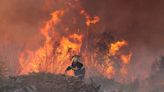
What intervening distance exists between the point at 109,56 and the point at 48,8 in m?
12.2

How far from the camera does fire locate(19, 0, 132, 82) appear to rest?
4906cm

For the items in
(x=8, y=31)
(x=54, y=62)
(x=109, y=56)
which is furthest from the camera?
(x=109, y=56)

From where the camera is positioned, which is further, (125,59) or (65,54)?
(125,59)

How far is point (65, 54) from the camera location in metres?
51.2

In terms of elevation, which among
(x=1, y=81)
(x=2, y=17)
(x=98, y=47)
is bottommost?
(x=1, y=81)

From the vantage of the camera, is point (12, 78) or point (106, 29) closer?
point (12, 78)

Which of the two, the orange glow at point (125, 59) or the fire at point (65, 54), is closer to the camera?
the fire at point (65, 54)

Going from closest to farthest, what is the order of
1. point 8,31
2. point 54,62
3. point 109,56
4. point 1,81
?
point 1,81, point 54,62, point 8,31, point 109,56

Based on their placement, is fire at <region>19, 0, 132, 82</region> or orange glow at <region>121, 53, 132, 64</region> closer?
fire at <region>19, 0, 132, 82</region>

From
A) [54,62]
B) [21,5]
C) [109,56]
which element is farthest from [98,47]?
[21,5]

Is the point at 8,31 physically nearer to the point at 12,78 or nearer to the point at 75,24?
the point at 75,24

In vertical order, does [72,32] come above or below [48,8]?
below

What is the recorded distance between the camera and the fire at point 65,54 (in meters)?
49.1

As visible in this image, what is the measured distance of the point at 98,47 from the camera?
56.8 meters
